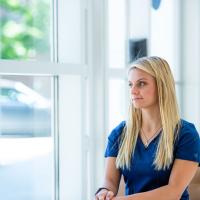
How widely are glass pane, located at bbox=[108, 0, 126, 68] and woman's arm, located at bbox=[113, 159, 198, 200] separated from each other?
0.96 meters

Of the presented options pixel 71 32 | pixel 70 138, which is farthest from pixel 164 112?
pixel 71 32

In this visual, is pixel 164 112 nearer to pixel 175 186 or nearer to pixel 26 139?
pixel 175 186

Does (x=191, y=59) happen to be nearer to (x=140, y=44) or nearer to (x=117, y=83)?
(x=140, y=44)

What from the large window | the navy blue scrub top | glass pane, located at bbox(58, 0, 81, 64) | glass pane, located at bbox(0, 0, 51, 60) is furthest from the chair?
glass pane, located at bbox(0, 0, 51, 60)

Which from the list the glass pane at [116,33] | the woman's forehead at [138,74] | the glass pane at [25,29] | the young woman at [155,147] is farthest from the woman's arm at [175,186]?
the glass pane at [116,33]

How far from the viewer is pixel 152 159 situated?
5.53ft

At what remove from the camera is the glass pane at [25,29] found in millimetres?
1940

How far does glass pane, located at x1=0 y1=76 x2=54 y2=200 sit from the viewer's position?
1935mm

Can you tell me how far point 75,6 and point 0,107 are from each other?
28.3 inches

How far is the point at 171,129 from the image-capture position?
5.55 ft

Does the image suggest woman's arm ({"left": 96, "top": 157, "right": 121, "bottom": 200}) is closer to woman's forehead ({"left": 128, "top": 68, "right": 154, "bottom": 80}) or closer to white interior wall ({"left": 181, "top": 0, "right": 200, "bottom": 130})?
woman's forehead ({"left": 128, "top": 68, "right": 154, "bottom": 80})

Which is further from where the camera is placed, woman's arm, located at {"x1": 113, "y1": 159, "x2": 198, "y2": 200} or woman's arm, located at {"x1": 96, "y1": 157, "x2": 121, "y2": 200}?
woman's arm, located at {"x1": 96, "y1": 157, "x2": 121, "y2": 200}

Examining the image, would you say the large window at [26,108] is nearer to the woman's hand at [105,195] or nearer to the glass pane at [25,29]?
the glass pane at [25,29]

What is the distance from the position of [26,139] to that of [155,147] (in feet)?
2.28
